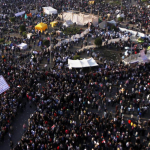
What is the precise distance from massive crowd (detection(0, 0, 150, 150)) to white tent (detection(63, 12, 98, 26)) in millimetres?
8800

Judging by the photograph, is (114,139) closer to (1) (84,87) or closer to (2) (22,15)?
(1) (84,87)

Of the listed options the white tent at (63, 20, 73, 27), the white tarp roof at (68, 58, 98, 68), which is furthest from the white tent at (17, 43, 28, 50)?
the white tent at (63, 20, 73, 27)

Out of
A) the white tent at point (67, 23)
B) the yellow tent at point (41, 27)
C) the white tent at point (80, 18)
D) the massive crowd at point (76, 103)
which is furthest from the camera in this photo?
the white tent at point (80, 18)

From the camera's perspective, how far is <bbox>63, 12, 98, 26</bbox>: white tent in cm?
3482

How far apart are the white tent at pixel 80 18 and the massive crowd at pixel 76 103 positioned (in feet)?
28.9

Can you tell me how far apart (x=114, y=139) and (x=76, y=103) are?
4.45 m

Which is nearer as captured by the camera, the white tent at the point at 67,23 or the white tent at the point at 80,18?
the white tent at the point at 67,23

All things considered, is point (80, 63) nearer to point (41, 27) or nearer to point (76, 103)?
point (76, 103)

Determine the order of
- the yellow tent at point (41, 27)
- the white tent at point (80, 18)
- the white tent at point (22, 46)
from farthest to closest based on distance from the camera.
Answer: the white tent at point (80, 18)
the yellow tent at point (41, 27)
the white tent at point (22, 46)

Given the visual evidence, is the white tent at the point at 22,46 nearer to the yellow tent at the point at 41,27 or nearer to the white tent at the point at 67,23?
the yellow tent at the point at 41,27

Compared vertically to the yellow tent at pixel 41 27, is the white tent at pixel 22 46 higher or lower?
lower

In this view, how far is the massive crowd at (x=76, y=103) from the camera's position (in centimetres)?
1533

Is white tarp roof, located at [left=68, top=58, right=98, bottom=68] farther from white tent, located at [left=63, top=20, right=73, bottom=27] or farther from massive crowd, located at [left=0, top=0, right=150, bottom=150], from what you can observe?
white tent, located at [left=63, top=20, right=73, bottom=27]

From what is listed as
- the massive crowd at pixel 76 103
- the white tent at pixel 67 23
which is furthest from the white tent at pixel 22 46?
the white tent at pixel 67 23
